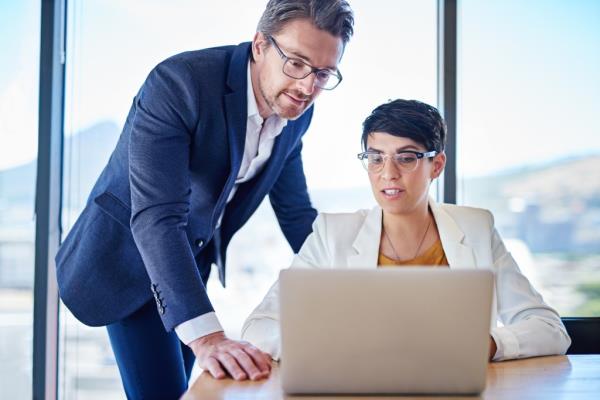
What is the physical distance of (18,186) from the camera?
289 centimetres

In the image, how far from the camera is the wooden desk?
1.19 m

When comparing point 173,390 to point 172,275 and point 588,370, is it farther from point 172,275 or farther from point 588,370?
point 588,370

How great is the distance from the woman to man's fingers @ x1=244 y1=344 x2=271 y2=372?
0.56m

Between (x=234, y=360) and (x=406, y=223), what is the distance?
84cm

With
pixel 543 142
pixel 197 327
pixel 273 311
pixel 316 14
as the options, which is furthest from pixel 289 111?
pixel 543 142

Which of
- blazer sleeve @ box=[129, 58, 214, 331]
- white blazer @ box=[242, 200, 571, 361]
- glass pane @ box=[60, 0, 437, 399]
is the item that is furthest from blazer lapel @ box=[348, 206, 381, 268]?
glass pane @ box=[60, 0, 437, 399]

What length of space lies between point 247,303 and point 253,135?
1.12 meters

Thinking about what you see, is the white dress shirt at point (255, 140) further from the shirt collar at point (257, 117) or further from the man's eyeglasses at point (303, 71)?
the man's eyeglasses at point (303, 71)

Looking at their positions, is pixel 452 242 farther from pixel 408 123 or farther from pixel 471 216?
pixel 408 123

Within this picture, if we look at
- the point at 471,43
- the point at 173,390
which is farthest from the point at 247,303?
the point at 471,43

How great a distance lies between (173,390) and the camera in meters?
1.89

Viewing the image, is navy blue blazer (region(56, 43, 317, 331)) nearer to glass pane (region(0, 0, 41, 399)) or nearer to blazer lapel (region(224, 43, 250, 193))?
blazer lapel (region(224, 43, 250, 193))

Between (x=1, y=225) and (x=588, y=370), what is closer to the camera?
(x=588, y=370)

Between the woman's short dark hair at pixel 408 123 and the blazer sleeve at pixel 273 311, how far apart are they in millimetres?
305
